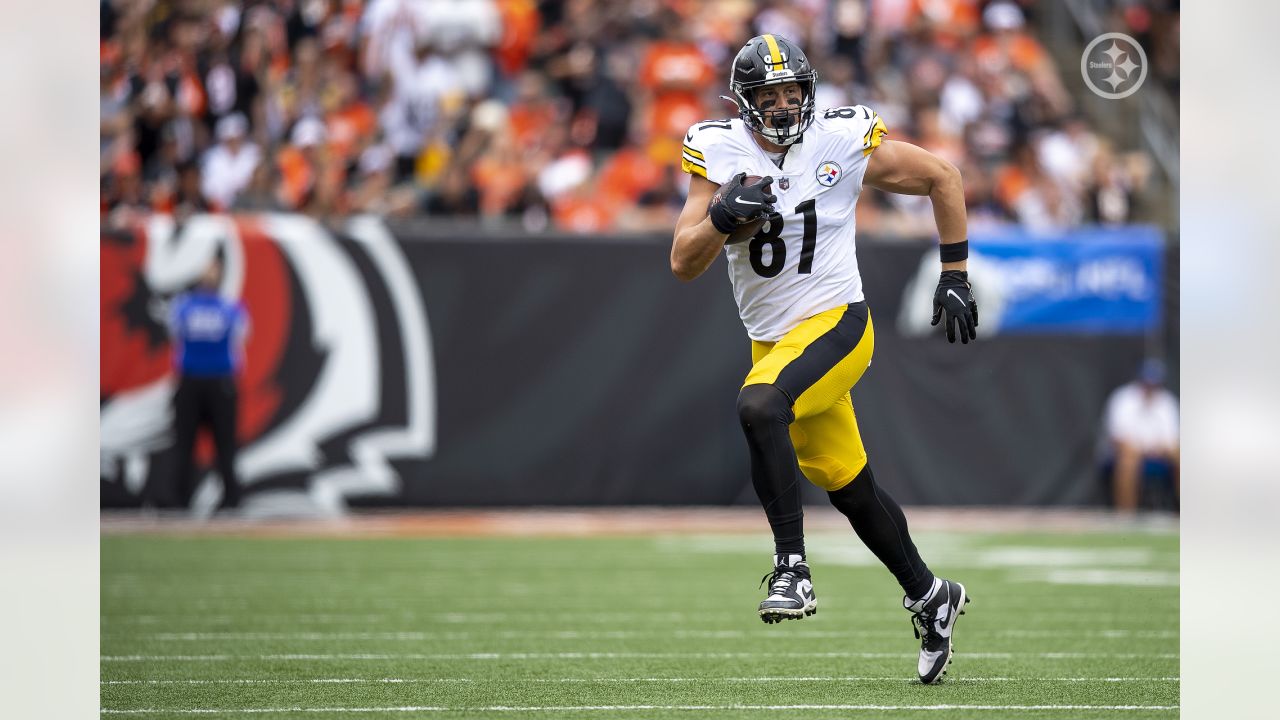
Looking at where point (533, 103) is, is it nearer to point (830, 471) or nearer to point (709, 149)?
point (709, 149)

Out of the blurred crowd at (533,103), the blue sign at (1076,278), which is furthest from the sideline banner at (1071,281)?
the blurred crowd at (533,103)

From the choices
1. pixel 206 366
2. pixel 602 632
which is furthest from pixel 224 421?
pixel 602 632

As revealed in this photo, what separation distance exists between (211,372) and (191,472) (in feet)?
2.57

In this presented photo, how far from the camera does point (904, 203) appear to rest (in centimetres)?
1380

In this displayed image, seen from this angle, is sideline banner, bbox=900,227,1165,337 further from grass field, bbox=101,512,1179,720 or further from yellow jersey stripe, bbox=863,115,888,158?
yellow jersey stripe, bbox=863,115,888,158

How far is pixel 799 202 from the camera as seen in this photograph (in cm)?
509

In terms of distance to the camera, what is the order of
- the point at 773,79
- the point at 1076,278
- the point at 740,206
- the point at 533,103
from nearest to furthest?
A: 1. the point at 740,206
2. the point at 773,79
3. the point at 1076,278
4. the point at 533,103

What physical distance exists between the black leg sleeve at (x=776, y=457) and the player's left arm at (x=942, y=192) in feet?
2.03

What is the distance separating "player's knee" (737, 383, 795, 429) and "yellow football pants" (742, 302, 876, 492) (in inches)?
1.1

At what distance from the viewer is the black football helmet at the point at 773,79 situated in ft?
16.3

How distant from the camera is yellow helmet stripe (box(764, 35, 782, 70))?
4953mm

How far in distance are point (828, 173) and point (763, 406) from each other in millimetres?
784
